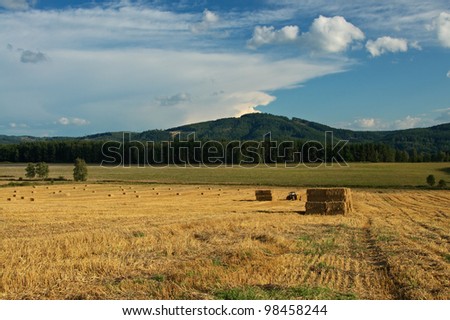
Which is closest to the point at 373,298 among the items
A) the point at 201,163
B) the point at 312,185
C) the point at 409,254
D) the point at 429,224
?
the point at 409,254

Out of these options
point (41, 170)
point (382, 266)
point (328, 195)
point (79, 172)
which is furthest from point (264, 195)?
point (41, 170)

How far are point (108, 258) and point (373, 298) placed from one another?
636 centimetres

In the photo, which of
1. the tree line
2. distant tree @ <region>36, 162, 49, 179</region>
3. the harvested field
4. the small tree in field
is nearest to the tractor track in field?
the harvested field

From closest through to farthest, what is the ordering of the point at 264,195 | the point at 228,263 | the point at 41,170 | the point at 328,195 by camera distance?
the point at 228,263 → the point at 328,195 → the point at 264,195 → the point at 41,170

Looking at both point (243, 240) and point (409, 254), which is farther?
point (243, 240)

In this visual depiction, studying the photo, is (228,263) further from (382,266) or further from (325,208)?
(325,208)

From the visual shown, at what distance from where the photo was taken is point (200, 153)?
120 m

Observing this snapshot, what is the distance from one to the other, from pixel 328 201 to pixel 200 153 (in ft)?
302

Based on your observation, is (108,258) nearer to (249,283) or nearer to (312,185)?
(249,283)

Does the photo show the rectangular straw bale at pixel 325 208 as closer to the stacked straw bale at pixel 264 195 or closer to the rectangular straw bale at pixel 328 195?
the rectangular straw bale at pixel 328 195

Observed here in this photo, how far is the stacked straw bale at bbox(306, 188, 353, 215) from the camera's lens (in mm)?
28844

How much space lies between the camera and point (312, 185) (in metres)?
66.0

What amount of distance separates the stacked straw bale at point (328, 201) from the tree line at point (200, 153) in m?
89.4

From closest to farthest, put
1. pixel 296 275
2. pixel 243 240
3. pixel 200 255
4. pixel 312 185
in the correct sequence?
pixel 296 275, pixel 200 255, pixel 243 240, pixel 312 185
